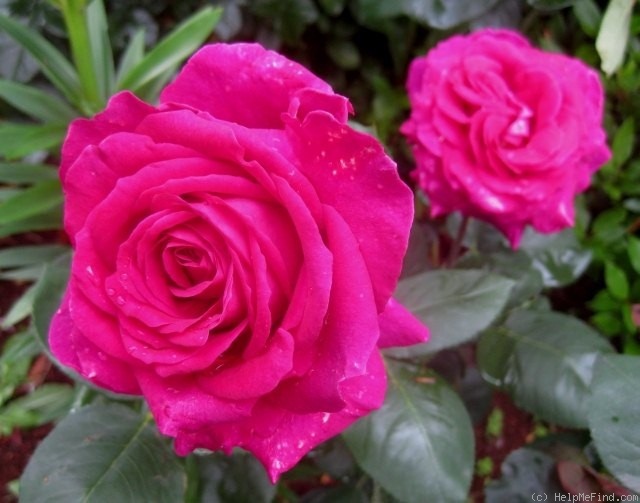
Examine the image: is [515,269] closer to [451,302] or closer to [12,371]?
[451,302]

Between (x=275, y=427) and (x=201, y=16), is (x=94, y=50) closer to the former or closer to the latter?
(x=201, y=16)

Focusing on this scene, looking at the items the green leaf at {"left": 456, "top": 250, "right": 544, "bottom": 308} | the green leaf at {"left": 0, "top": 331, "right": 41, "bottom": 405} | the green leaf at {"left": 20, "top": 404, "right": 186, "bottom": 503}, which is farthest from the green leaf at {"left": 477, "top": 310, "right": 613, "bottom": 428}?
the green leaf at {"left": 0, "top": 331, "right": 41, "bottom": 405}

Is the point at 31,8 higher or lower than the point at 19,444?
higher

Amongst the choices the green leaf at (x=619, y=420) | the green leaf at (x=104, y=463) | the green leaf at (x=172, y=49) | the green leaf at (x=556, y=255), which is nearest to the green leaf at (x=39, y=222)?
the green leaf at (x=172, y=49)

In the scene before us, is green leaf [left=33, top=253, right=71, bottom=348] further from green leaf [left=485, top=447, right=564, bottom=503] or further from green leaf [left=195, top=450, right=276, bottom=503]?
green leaf [left=485, top=447, right=564, bottom=503]

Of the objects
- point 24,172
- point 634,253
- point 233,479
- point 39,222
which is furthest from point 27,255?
point 634,253

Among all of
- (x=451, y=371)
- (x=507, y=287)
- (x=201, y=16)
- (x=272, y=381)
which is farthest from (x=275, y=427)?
(x=201, y=16)

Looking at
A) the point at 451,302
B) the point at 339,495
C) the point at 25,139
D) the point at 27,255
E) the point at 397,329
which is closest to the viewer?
the point at 397,329
